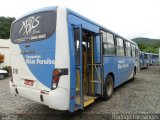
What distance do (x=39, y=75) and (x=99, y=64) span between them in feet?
7.22

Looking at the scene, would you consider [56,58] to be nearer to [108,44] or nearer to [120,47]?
[108,44]

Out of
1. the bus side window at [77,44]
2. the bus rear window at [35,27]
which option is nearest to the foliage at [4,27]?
the bus rear window at [35,27]

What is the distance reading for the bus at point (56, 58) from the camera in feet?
16.1

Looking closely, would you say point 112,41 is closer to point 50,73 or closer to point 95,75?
point 95,75

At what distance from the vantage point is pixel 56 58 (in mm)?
4918

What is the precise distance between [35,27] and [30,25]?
0.29 m

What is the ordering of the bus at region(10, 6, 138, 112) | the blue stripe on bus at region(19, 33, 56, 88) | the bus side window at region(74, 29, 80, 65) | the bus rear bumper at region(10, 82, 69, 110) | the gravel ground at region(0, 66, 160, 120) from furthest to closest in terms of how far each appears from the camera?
the gravel ground at region(0, 66, 160, 120), the bus side window at region(74, 29, 80, 65), the blue stripe on bus at region(19, 33, 56, 88), the bus at region(10, 6, 138, 112), the bus rear bumper at region(10, 82, 69, 110)

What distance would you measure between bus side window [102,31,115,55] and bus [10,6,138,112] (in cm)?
70

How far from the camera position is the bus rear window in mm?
5209

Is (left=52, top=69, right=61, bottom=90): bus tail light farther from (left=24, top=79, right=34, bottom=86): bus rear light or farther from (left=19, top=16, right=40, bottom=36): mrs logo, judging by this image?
(left=19, top=16, right=40, bottom=36): mrs logo

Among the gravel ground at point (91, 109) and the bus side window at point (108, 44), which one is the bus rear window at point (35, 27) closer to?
the gravel ground at point (91, 109)

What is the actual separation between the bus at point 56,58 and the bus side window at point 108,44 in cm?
70

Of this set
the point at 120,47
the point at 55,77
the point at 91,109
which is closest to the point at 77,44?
the point at 55,77

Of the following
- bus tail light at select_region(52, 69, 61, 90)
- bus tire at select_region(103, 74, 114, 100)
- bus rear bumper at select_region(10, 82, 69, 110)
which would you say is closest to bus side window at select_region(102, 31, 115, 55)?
bus tire at select_region(103, 74, 114, 100)
